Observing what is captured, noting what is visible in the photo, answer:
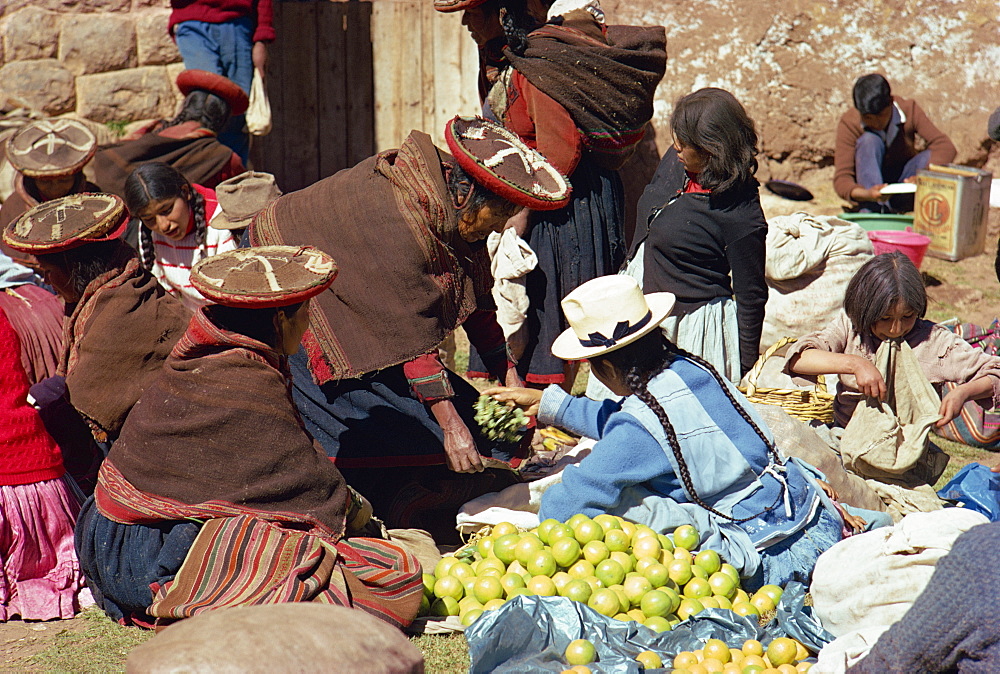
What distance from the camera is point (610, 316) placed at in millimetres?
3830

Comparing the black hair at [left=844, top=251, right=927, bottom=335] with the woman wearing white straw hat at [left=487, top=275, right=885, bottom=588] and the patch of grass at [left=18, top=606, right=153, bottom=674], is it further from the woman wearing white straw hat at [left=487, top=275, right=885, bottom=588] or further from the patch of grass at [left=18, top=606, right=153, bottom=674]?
the patch of grass at [left=18, top=606, right=153, bottom=674]

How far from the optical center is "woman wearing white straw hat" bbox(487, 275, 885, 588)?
387 centimetres

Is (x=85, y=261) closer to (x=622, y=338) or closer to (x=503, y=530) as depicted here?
(x=503, y=530)

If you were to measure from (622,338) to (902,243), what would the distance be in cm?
428

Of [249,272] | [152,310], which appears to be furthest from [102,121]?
[249,272]

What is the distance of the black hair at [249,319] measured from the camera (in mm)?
3541

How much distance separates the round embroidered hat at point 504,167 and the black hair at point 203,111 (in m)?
3.25

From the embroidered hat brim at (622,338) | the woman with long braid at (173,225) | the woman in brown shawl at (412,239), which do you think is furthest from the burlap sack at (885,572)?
the woman with long braid at (173,225)

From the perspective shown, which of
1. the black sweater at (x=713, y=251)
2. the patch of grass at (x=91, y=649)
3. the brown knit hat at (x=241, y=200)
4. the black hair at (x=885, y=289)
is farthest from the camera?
the brown knit hat at (x=241, y=200)

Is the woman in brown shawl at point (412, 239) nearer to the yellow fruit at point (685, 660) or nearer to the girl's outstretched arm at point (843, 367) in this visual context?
the yellow fruit at point (685, 660)

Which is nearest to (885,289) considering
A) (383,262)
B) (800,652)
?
(800,652)

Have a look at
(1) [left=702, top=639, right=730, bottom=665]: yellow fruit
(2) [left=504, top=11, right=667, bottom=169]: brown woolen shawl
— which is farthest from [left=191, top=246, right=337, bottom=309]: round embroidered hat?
(2) [left=504, top=11, right=667, bottom=169]: brown woolen shawl

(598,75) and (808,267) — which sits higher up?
(598,75)

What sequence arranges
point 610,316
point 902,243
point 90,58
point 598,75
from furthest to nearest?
point 90,58 → point 902,243 → point 598,75 → point 610,316
